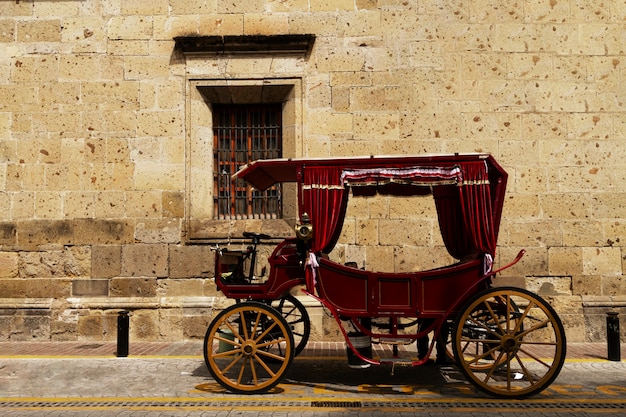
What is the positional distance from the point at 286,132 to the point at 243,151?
0.89m

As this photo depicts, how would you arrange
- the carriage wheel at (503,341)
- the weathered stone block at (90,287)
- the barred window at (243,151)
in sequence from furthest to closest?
the barred window at (243,151) < the weathered stone block at (90,287) < the carriage wheel at (503,341)

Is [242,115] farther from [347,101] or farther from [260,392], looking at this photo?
[260,392]

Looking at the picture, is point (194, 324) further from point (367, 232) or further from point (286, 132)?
point (286, 132)

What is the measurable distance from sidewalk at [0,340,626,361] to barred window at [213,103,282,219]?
2.42 m

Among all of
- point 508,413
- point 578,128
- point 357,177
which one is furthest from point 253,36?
point 508,413

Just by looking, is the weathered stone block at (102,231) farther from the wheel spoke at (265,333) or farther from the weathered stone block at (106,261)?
the wheel spoke at (265,333)

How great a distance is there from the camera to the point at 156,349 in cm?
818

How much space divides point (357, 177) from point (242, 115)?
4.55 m

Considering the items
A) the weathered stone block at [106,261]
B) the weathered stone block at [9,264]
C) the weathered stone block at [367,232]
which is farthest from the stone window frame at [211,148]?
the weathered stone block at [9,264]

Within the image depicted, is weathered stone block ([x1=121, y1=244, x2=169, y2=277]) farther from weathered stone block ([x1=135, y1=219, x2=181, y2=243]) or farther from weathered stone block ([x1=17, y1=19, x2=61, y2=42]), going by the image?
weathered stone block ([x1=17, y1=19, x2=61, y2=42])

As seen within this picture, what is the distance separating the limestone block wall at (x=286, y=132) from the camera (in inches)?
353

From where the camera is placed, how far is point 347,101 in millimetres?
9172

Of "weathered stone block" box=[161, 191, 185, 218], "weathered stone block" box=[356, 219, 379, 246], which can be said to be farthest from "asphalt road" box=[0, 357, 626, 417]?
"weathered stone block" box=[161, 191, 185, 218]

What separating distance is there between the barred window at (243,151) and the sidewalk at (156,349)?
2421mm
